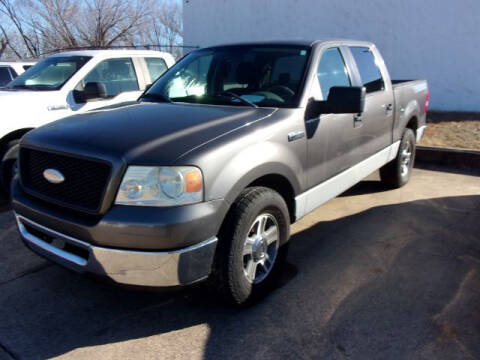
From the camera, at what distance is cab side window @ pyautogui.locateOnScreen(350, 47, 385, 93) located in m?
4.44

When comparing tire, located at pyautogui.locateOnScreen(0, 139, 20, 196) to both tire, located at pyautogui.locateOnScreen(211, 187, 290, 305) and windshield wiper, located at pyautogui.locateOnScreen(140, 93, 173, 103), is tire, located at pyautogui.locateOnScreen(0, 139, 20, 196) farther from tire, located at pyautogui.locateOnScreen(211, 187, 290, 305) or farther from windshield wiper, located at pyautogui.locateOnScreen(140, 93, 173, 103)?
tire, located at pyautogui.locateOnScreen(211, 187, 290, 305)

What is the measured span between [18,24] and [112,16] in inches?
174

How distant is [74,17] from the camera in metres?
19.6

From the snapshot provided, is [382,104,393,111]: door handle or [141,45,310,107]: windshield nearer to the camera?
[141,45,310,107]: windshield

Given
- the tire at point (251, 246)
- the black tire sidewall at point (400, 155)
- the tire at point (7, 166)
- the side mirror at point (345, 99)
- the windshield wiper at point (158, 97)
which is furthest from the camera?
the black tire sidewall at point (400, 155)

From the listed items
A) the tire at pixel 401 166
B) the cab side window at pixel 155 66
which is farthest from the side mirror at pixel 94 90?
the tire at pixel 401 166

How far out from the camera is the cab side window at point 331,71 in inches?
144

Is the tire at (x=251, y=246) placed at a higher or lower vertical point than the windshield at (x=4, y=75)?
lower

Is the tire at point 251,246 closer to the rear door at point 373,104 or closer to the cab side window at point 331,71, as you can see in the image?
the cab side window at point 331,71

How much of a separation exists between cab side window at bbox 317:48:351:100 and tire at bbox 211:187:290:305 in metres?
1.24

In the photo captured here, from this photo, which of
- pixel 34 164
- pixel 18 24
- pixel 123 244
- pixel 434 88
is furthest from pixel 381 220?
pixel 18 24

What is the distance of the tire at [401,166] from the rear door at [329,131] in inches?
64.6

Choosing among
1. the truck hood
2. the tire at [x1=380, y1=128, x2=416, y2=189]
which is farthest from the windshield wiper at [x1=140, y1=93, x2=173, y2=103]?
the tire at [x1=380, y1=128, x2=416, y2=189]

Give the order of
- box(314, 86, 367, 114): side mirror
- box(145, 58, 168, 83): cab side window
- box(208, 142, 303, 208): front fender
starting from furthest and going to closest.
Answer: box(145, 58, 168, 83): cab side window → box(314, 86, 367, 114): side mirror → box(208, 142, 303, 208): front fender
